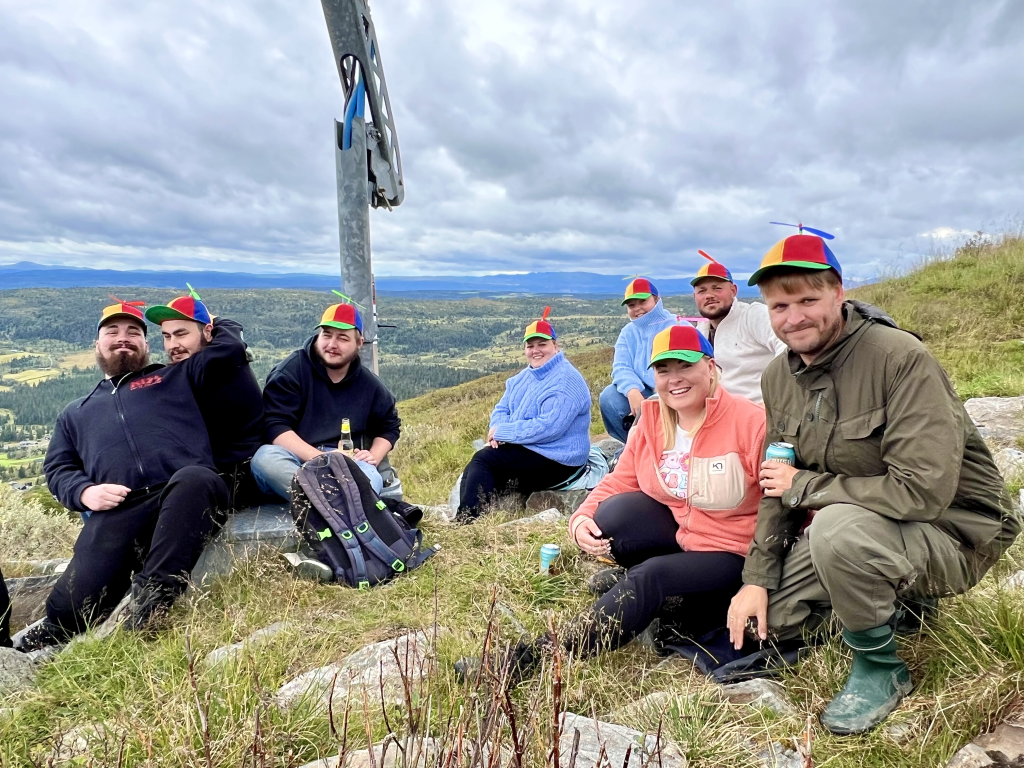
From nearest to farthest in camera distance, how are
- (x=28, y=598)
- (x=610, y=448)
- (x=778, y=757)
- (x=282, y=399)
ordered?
(x=778, y=757) < (x=28, y=598) < (x=282, y=399) < (x=610, y=448)

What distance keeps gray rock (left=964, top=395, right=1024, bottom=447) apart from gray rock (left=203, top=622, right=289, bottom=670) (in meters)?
5.82

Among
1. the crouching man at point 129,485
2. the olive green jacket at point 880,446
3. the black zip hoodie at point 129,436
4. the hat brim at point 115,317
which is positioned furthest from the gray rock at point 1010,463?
the hat brim at point 115,317

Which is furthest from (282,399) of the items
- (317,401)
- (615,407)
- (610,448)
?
(610,448)

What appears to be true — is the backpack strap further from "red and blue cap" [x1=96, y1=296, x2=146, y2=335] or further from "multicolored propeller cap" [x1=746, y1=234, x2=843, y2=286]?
"multicolored propeller cap" [x1=746, y1=234, x2=843, y2=286]

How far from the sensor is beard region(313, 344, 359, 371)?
4613mm

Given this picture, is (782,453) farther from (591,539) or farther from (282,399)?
(282,399)

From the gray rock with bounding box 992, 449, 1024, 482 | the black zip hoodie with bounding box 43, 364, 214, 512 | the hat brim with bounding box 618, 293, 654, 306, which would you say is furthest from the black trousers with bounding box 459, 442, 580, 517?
the gray rock with bounding box 992, 449, 1024, 482

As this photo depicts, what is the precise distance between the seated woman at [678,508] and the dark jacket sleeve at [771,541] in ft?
0.83

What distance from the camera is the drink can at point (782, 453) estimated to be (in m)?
2.52

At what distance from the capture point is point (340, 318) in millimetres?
4516

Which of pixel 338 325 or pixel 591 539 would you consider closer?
pixel 591 539

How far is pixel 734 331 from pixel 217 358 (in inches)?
159

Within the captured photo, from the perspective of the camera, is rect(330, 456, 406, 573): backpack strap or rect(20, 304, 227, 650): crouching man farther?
rect(330, 456, 406, 573): backpack strap

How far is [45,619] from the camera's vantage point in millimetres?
3426
